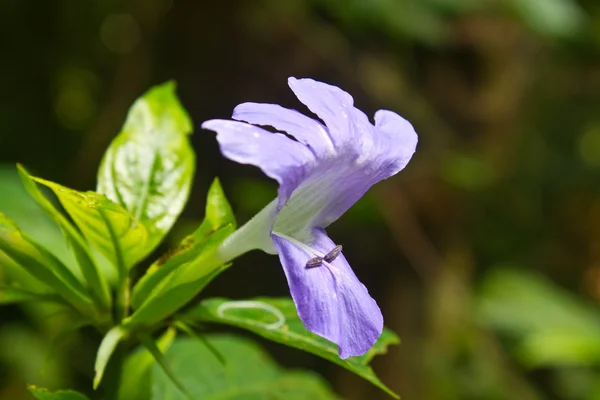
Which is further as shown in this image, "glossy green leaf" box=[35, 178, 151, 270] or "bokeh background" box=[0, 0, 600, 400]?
"bokeh background" box=[0, 0, 600, 400]

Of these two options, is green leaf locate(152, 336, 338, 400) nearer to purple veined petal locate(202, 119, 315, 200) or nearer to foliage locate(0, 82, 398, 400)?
foliage locate(0, 82, 398, 400)

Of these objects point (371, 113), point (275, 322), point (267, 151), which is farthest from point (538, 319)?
point (267, 151)

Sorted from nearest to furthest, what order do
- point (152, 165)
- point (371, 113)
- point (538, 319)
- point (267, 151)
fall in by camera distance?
point (267, 151), point (152, 165), point (371, 113), point (538, 319)

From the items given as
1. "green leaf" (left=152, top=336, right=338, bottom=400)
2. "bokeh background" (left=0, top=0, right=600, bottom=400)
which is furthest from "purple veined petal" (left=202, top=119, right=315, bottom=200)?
"bokeh background" (left=0, top=0, right=600, bottom=400)

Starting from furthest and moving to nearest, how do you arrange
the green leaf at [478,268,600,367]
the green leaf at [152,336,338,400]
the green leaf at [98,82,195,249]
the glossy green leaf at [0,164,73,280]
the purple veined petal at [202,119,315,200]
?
the green leaf at [478,268,600,367] → the glossy green leaf at [0,164,73,280] → the green leaf at [152,336,338,400] → the green leaf at [98,82,195,249] → the purple veined petal at [202,119,315,200]

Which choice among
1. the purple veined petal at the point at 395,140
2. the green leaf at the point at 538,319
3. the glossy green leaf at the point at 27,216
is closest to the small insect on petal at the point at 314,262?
the purple veined petal at the point at 395,140

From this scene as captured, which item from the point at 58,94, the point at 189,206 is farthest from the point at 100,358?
the point at 58,94

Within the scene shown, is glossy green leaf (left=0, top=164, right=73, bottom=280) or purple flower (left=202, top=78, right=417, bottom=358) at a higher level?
purple flower (left=202, top=78, right=417, bottom=358)

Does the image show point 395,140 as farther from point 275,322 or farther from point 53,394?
point 53,394
